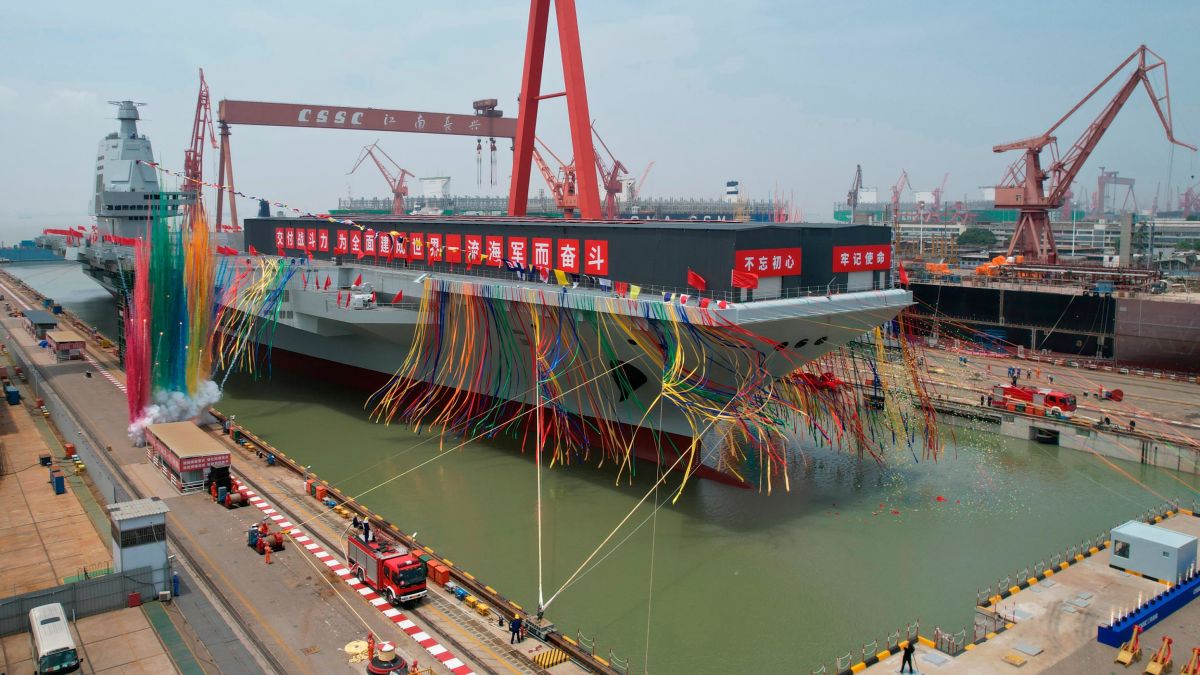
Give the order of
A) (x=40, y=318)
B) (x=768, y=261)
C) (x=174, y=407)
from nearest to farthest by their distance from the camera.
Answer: (x=768, y=261) → (x=174, y=407) → (x=40, y=318)

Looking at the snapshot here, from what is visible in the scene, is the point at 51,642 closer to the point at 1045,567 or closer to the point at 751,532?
the point at 751,532

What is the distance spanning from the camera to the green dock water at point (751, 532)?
1225 centimetres

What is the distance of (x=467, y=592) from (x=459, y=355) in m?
9.70

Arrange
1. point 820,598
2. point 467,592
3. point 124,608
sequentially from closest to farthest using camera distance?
point 124,608
point 467,592
point 820,598

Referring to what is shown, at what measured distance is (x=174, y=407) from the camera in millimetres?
20375

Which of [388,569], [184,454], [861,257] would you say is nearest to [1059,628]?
[861,257]

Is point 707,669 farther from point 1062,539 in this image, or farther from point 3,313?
point 3,313

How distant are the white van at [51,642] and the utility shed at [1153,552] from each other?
13733 mm

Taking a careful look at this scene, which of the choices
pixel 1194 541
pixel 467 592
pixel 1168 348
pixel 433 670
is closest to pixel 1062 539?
pixel 1194 541

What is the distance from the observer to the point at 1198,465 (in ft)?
63.6

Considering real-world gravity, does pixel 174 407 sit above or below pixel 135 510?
below

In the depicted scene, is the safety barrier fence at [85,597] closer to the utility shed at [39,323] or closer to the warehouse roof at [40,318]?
the utility shed at [39,323]

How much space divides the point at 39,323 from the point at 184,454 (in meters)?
22.9

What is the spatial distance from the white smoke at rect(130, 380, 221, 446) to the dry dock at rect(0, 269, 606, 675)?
1.48 metres
